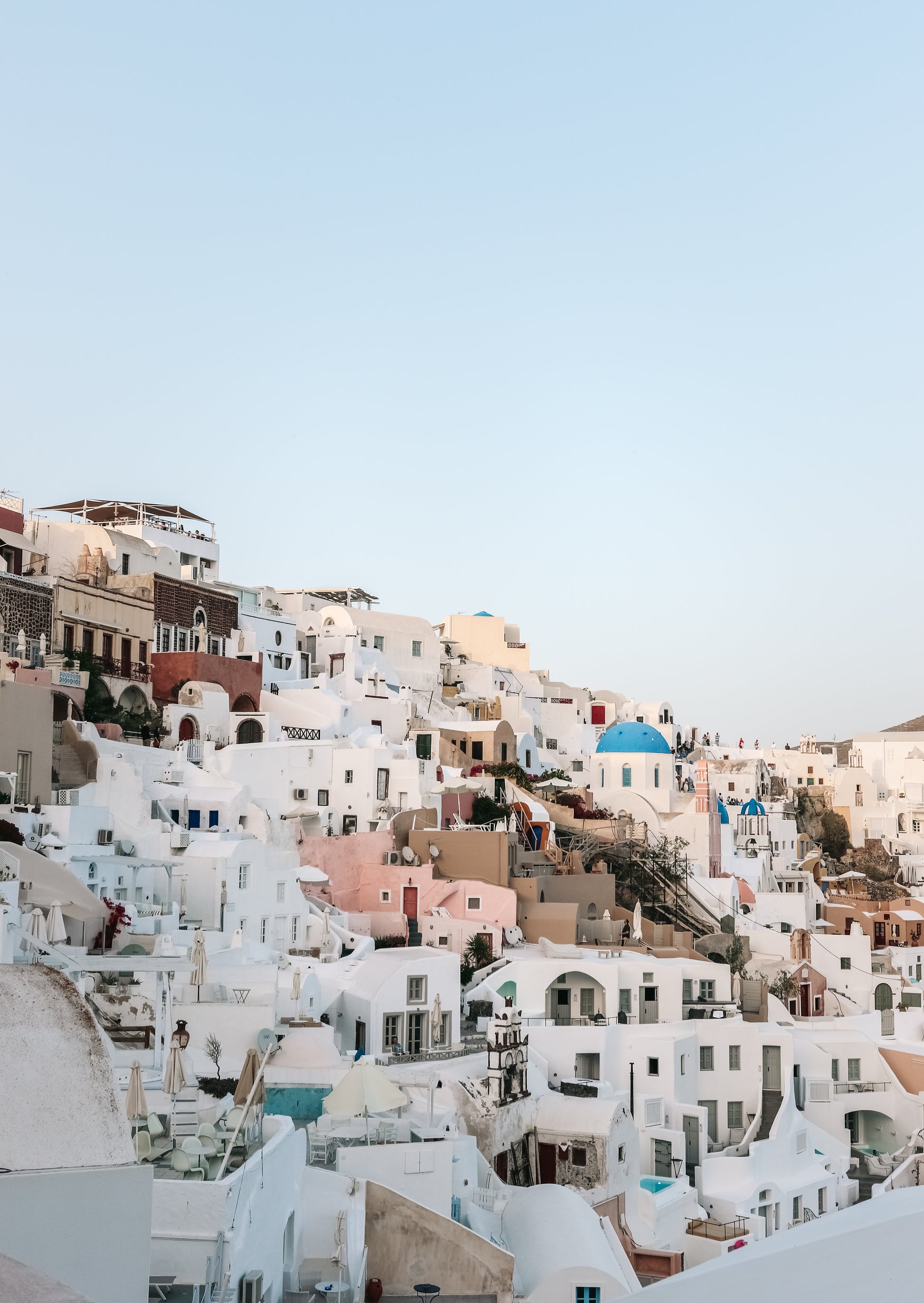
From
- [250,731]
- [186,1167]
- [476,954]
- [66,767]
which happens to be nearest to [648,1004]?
[476,954]

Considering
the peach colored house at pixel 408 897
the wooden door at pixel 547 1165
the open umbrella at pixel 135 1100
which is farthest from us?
the peach colored house at pixel 408 897

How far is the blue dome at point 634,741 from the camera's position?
46375 mm

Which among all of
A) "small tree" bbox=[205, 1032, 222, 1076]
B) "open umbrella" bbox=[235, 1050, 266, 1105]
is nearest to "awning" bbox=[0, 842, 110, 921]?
"small tree" bbox=[205, 1032, 222, 1076]

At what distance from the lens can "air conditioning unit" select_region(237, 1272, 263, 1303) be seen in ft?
38.4

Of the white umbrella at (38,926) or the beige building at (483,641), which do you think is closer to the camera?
the white umbrella at (38,926)

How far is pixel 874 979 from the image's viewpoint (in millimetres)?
37094

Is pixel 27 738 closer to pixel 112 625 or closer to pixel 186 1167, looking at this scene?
pixel 112 625

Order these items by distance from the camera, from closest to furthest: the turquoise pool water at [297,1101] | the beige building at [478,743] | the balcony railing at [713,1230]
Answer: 1. the turquoise pool water at [297,1101]
2. the balcony railing at [713,1230]
3. the beige building at [478,743]

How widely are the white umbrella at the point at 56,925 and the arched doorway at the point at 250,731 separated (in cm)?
1464

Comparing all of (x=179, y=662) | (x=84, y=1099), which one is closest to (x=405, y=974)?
(x=179, y=662)

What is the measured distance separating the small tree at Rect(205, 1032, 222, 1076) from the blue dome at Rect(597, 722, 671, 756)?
93.8ft

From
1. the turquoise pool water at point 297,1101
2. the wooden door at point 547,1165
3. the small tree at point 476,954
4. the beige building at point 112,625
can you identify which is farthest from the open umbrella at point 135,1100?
the beige building at point 112,625

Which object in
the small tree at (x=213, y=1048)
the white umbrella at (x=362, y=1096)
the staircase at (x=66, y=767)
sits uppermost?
the staircase at (x=66, y=767)

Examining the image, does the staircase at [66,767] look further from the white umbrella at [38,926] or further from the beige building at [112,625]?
the white umbrella at [38,926]
